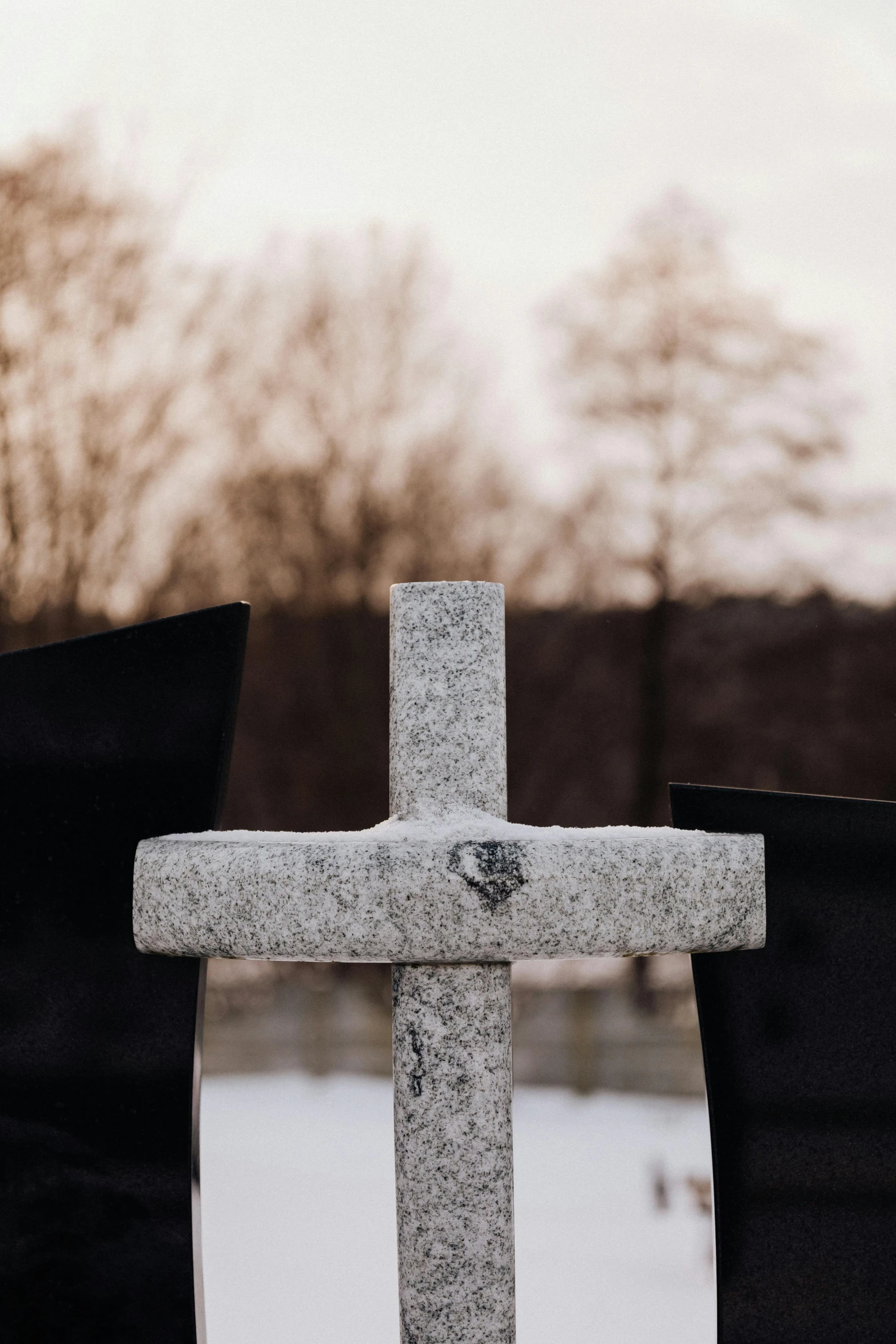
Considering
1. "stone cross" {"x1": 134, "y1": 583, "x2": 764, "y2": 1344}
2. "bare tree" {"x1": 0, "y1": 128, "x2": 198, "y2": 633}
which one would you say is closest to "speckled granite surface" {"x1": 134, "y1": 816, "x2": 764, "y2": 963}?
"stone cross" {"x1": 134, "y1": 583, "x2": 764, "y2": 1344}

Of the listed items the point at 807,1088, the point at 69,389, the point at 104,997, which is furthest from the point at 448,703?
the point at 69,389

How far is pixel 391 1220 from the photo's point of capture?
7.82m

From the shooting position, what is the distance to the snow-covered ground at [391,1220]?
6.35 m

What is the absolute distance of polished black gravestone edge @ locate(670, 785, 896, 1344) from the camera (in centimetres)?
431

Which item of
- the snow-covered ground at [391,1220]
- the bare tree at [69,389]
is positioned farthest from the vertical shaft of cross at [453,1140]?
the bare tree at [69,389]

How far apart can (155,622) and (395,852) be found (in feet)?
4.01

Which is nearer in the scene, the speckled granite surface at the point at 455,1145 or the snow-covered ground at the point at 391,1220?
the speckled granite surface at the point at 455,1145

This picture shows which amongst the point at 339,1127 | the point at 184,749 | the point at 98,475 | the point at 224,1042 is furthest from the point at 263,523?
the point at 184,749

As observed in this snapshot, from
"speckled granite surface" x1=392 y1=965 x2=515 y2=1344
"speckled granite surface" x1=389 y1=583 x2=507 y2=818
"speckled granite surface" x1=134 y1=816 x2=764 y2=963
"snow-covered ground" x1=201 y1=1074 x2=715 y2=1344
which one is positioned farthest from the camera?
"snow-covered ground" x1=201 y1=1074 x2=715 y2=1344

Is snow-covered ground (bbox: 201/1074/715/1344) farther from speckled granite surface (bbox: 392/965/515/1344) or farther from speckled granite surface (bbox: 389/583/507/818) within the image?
speckled granite surface (bbox: 389/583/507/818)

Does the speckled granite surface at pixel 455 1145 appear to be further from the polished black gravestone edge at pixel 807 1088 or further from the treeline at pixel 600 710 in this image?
the treeline at pixel 600 710

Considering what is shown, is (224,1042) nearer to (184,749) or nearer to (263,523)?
(263,523)

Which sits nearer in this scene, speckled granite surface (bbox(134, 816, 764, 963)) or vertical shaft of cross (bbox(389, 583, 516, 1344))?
speckled granite surface (bbox(134, 816, 764, 963))

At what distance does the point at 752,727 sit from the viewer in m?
14.5
